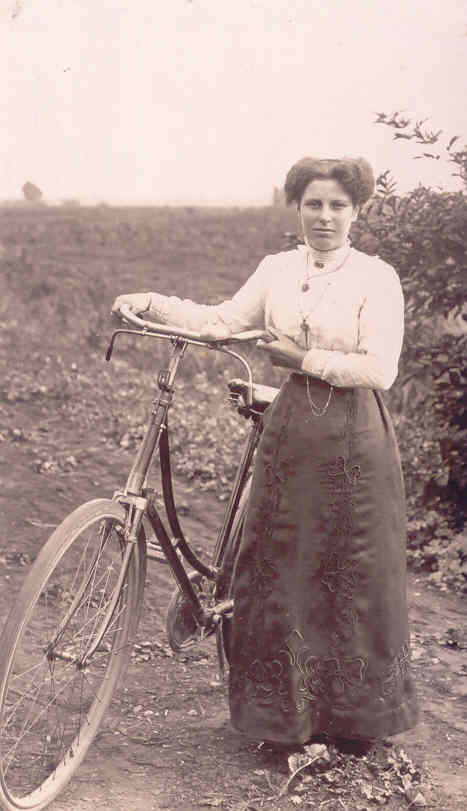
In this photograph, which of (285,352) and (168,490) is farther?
(168,490)

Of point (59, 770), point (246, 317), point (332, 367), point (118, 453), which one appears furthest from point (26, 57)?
point (59, 770)

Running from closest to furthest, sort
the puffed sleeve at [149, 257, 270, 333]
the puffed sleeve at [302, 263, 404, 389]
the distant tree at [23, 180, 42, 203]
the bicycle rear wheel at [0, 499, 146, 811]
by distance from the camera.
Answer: the bicycle rear wheel at [0, 499, 146, 811], the puffed sleeve at [302, 263, 404, 389], the puffed sleeve at [149, 257, 270, 333], the distant tree at [23, 180, 42, 203]

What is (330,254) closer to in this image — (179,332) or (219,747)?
(179,332)

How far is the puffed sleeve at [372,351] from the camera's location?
2584 millimetres

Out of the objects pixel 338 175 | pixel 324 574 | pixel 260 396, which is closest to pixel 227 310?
pixel 260 396

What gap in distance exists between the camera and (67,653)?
2.56 m

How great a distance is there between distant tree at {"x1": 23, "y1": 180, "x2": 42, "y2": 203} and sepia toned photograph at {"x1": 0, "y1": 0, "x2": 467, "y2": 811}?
0.07 m

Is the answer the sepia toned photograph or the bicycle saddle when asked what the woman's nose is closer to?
the sepia toned photograph

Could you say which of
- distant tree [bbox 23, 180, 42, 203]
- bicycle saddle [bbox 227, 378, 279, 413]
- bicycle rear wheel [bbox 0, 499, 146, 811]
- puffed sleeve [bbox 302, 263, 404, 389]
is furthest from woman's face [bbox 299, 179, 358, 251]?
distant tree [bbox 23, 180, 42, 203]

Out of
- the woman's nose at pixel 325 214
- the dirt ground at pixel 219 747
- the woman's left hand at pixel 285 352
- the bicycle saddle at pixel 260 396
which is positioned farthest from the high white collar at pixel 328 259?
the dirt ground at pixel 219 747

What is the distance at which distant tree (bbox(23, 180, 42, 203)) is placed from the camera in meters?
6.96

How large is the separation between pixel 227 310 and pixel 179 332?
0.45 m

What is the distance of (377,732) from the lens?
278cm

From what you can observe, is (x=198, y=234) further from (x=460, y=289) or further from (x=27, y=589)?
(x=27, y=589)
